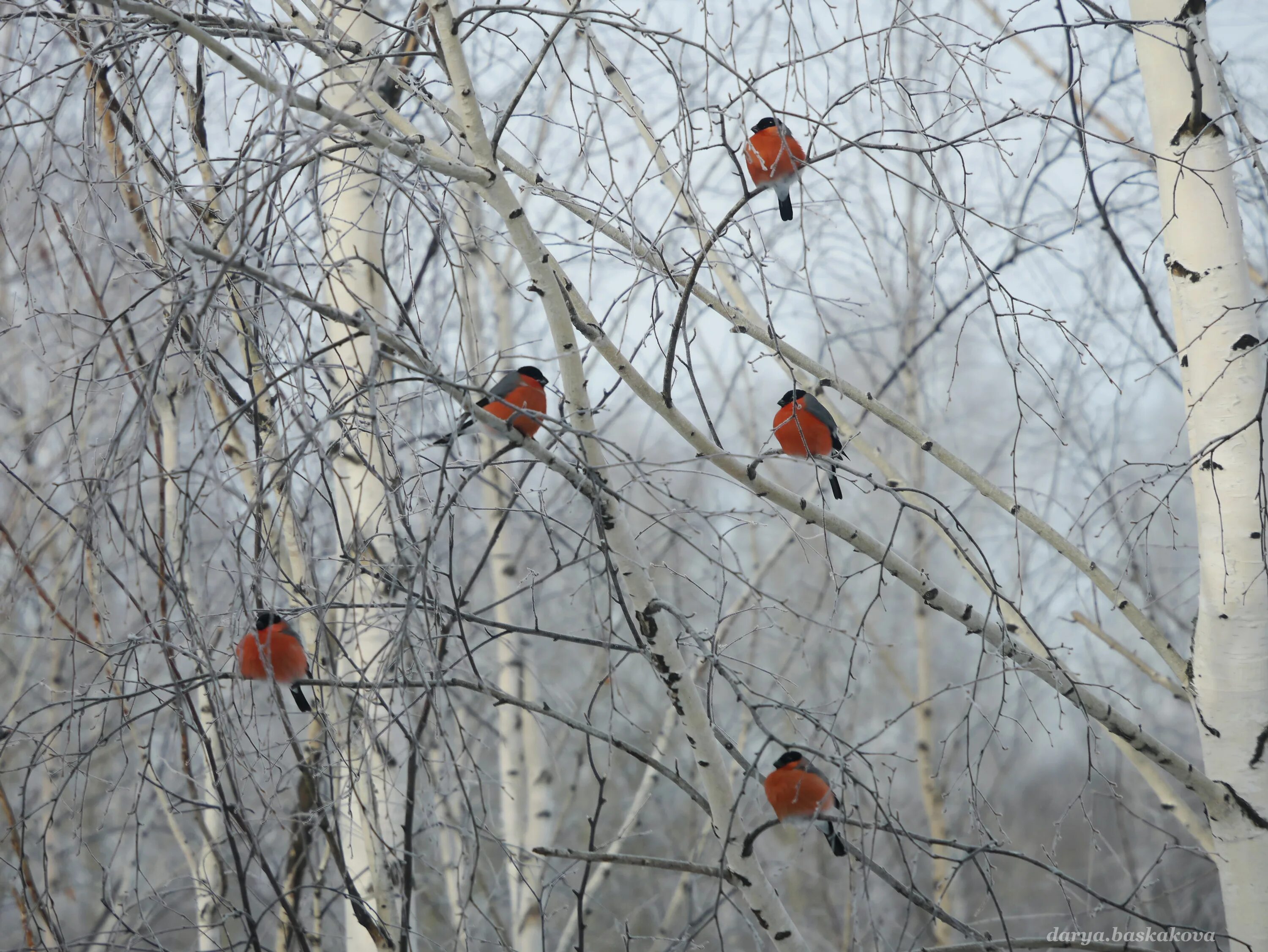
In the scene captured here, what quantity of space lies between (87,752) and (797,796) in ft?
4.02

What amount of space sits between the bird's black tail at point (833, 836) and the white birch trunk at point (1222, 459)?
0.73 meters

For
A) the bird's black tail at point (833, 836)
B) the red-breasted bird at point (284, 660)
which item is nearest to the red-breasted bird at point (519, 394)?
the red-breasted bird at point (284, 660)

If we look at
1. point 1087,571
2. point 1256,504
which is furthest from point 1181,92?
point 1087,571

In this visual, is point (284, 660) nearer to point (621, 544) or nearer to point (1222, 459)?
point (621, 544)

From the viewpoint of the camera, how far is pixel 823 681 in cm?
492

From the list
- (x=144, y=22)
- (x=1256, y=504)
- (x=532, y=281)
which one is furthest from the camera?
(x=1256, y=504)

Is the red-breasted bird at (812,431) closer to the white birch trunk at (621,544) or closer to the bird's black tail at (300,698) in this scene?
the white birch trunk at (621,544)

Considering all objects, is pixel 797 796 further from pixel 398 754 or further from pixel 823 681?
pixel 823 681

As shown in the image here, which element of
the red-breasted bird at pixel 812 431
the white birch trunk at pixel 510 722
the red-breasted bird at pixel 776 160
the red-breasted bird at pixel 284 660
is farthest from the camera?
the white birch trunk at pixel 510 722

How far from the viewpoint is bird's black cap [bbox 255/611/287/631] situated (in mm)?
1124

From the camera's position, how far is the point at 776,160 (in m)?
1.44

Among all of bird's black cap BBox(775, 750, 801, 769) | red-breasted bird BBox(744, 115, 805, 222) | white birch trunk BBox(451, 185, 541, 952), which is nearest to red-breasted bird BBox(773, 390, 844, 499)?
red-breasted bird BBox(744, 115, 805, 222)

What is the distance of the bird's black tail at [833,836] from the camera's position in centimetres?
167

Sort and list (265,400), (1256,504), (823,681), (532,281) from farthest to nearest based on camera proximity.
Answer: (823,681) < (265,400) < (1256,504) < (532,281)
